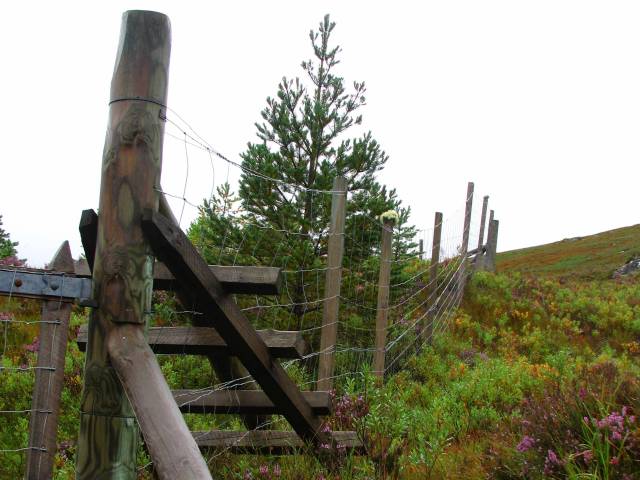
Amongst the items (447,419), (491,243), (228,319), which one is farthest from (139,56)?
(491,243)

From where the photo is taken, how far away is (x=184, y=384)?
649 cm

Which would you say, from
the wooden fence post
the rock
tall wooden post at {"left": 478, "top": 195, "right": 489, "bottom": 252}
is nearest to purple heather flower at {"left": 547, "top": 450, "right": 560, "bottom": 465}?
the wooden fence post

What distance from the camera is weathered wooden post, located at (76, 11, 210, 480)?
2.67 meters

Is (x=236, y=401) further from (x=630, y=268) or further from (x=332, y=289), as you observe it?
(x=630, y=268)

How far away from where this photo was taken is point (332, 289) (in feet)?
18.5

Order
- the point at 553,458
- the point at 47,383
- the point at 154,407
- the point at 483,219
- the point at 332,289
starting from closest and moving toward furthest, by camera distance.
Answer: the point at 154,407
the point at 47,383
the point at 553,458
the point at 332,289
the point at 483,219

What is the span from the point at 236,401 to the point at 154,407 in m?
1.71

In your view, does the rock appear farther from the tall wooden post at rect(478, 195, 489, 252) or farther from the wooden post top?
the wooden post top

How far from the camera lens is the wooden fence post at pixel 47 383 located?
2.63 metres

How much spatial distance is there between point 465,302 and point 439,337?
11.8 feet

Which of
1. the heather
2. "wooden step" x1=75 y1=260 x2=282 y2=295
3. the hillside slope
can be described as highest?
the hillside slope

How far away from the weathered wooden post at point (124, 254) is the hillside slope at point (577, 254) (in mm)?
47195

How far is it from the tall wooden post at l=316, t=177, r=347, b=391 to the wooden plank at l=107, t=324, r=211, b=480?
9.96 feet

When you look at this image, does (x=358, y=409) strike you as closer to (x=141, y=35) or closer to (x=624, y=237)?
(x=141, y=35)
